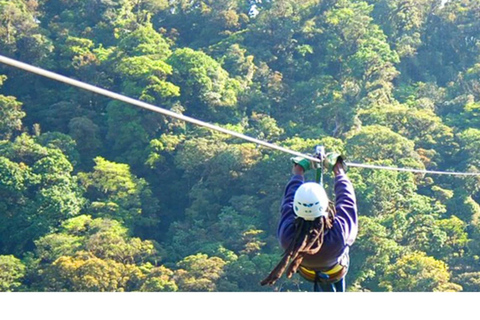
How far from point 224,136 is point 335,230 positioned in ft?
82.0

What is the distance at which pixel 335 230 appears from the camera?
3.32 m

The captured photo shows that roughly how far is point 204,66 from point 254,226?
7070mm

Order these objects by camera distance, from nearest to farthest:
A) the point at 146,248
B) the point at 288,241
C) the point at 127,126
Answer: the point at 288,241 < the point at 146,248 < the point at 127,126

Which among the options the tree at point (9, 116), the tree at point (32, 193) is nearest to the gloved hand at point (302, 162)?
the tree at point (32, 193)

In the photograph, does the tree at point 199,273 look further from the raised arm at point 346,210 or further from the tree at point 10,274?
the raised arm at point 346,210

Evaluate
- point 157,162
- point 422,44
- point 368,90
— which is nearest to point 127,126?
point 157,162

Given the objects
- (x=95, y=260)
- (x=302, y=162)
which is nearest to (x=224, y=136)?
(x=95, y=260)

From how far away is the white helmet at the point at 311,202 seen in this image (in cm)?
320

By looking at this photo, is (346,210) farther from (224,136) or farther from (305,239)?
(224,136)

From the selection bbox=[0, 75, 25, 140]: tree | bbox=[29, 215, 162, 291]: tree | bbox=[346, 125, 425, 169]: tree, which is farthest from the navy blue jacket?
bbox=[0, 75, 25, 140]: tree

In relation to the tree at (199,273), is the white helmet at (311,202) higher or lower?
higher

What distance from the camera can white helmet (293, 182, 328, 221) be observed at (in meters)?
3.20

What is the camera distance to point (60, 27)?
111 feet

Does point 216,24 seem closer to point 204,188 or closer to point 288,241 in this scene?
point 204,188
